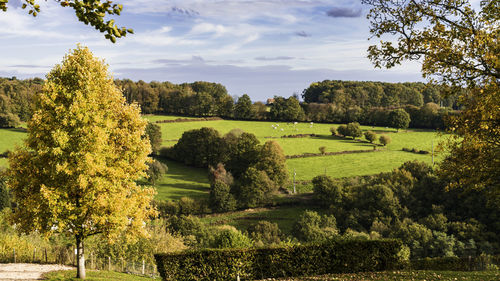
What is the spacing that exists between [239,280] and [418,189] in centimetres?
4115

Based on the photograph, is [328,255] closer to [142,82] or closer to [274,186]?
[274,186]

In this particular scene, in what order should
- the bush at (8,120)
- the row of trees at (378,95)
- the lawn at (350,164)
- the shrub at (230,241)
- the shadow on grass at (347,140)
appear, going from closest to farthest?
the shrub at (230,241), the lawn at (350,164), the bush at (8,120), the shadow on grass at (347,140), the row of trees at (378,95)

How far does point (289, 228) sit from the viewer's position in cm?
4991

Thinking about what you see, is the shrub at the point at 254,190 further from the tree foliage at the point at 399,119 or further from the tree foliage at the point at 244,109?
the tree foliage at the point at 399,119

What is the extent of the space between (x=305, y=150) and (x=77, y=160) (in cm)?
6736

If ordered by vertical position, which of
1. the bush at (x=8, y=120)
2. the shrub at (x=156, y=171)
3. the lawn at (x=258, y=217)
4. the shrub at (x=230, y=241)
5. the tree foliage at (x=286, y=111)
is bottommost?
the lawn at (x=258, y=217)

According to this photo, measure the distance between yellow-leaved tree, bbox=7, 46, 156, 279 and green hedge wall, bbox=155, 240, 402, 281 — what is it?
3134mm

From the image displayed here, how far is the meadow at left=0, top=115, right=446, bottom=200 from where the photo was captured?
216 feet

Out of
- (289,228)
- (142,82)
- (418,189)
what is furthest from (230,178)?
(142,82)

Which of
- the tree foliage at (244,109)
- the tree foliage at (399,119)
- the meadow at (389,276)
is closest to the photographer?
the meadow at (389,276)

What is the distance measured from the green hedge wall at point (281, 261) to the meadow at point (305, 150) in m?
37.5

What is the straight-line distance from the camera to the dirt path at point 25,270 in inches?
690

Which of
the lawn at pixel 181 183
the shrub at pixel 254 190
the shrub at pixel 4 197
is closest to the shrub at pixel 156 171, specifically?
the lawn at pixel 181 183

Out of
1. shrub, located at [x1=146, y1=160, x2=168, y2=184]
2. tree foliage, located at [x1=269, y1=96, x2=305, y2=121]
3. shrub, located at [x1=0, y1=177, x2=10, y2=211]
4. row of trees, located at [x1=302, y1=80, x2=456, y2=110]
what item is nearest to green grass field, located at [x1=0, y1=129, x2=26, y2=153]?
shrub, located at [x1=0, y1=177, x2=10, y2=211]
